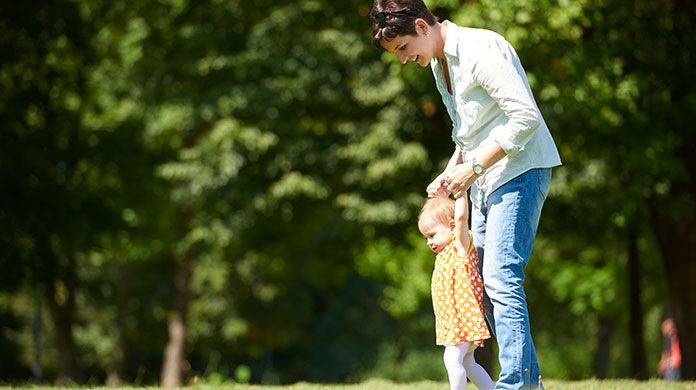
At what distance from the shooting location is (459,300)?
416 cm

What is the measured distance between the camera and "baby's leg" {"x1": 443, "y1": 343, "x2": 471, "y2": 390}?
4129mm

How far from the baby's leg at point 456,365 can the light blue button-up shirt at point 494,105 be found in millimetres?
803

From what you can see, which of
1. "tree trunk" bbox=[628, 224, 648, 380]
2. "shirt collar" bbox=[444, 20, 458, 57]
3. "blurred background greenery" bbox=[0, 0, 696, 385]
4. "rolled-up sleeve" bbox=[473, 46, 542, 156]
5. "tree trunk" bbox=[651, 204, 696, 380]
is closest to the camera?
"rolled-up sleeve" bbox=[473, 46, 542, 156]

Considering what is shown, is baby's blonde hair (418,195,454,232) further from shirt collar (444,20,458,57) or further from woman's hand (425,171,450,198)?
shirt collar (444,20,458,57)

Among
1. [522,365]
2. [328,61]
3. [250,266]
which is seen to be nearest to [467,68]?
[522,365]

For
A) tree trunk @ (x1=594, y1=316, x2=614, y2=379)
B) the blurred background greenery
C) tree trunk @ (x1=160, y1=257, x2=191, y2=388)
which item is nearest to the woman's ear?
the blurred background greenery

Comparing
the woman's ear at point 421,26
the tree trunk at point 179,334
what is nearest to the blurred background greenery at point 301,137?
the tree trunk at point 179,334

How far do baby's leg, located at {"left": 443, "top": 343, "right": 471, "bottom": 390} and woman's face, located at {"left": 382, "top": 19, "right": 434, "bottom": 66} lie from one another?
4.66 ft

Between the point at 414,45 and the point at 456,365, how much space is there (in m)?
1.58

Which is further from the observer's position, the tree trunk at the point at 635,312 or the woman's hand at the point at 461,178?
the tree trunk at the point at 635,312

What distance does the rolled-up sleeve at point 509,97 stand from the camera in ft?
12.2

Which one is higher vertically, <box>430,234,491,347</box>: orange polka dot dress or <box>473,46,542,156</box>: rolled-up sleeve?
<box>473,46,542,156</box>: rolled-up sleeve

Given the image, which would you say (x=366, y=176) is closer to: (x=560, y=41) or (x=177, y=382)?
(x=560, y=41)

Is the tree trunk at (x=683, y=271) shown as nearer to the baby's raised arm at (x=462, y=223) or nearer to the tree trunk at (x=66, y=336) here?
the baby's raised arm at (x=462, y=223)
